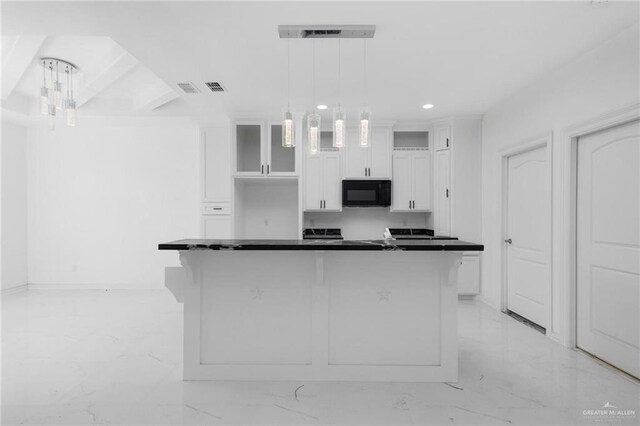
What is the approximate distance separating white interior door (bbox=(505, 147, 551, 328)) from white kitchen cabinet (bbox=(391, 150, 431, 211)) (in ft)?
3.56

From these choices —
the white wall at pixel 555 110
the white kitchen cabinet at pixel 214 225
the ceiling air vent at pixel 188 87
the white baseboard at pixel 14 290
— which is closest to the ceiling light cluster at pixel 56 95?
the ceiling air vent at pixel 188 87

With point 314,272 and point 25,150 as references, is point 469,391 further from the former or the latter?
point 25,150

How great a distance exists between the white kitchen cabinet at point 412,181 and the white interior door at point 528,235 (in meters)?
1.08

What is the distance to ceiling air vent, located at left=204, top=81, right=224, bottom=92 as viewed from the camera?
11.5 feet

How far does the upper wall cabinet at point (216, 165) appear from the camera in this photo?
4.74 meters

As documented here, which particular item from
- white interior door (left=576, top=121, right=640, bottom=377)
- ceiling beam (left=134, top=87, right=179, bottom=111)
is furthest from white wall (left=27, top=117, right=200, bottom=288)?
white interior door (left=576, top=121, right=640, bottom=377)

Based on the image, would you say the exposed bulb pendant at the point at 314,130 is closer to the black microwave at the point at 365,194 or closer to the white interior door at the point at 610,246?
the white interior door at the point at 610,246

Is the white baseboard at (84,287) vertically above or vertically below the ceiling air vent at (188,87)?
below

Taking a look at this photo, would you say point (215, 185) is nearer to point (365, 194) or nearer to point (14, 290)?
point (365, 194)

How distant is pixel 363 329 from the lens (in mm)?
2383

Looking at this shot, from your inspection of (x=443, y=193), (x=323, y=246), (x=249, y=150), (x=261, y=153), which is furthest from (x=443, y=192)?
(x=323, y=246)

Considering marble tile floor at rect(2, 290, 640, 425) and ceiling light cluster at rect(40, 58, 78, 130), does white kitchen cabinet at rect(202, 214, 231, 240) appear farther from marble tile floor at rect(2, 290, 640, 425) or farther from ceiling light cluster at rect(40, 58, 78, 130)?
ceiling light cluster at rect(40, 58, 78, 130)

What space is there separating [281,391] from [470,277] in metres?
3.26

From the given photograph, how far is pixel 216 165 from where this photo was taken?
15.7ft
